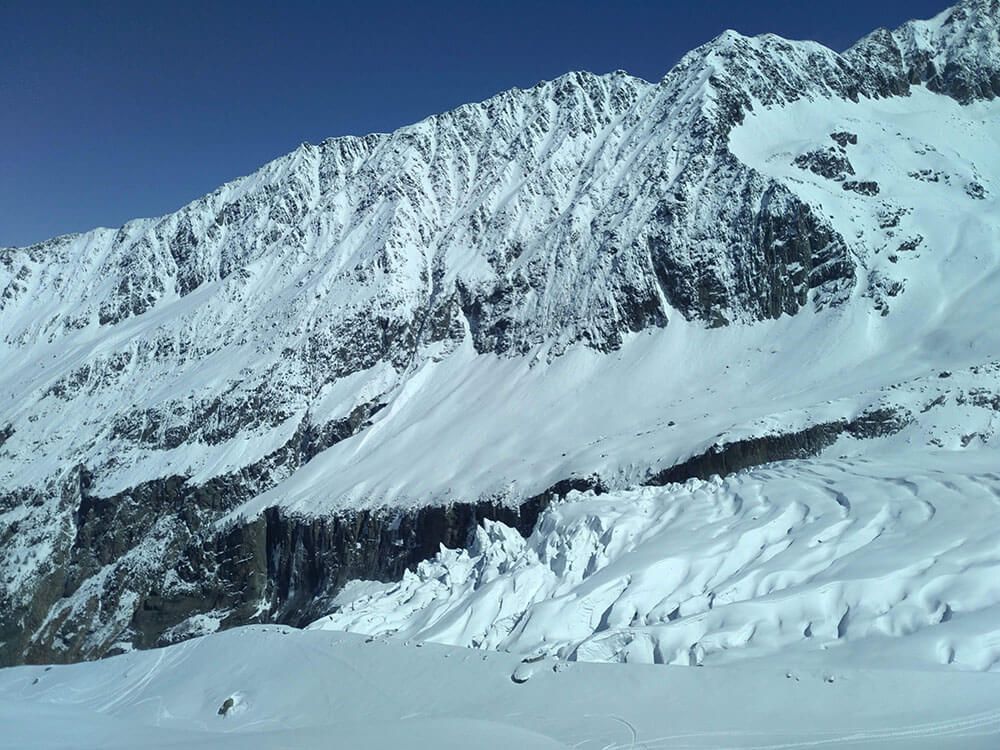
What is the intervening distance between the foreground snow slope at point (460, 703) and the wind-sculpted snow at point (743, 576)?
2.21 meters

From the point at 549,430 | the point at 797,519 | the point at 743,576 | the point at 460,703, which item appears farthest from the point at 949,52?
the point at 460,703

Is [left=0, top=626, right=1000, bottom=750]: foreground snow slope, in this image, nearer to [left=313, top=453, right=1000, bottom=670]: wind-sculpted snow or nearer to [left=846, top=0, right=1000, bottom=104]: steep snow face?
[left=313, top=453, right=1000, bottom=670]: wind-sculpted snow

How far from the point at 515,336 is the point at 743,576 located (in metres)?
83.7

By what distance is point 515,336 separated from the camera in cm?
11088

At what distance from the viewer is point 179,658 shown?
25625mm

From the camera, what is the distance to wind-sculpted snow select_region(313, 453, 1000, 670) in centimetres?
2208

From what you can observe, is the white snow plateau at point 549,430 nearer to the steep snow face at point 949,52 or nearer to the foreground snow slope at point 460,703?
the foreground snow slope at point 460,703

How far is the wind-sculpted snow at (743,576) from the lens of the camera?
22.1 m

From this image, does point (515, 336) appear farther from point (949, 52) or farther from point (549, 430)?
point (949, 52)

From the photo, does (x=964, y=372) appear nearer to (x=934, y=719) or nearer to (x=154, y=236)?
(x=934, y=719)

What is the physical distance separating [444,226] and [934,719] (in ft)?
415

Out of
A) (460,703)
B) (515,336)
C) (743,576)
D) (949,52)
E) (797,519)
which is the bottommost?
(460,703)

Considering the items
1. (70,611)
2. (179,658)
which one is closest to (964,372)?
(179,658)

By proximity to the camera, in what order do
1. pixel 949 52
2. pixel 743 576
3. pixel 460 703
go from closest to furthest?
1. pixel 460 703
2. pixel 743 576
3. pixel 949 52
